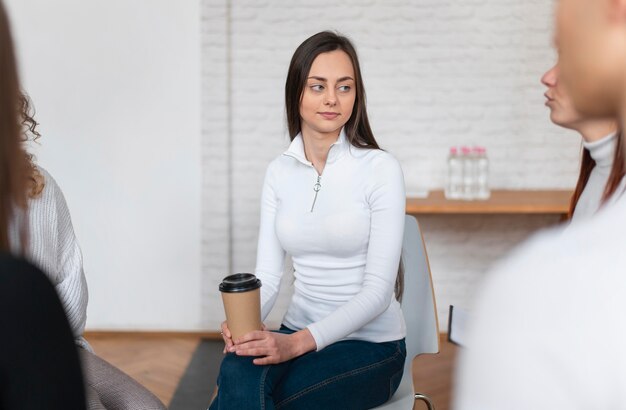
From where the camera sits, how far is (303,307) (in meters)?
2.05

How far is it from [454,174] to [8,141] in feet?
10.5

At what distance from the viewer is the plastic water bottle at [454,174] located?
12.5ft

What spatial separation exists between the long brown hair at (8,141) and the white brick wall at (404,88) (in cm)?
311

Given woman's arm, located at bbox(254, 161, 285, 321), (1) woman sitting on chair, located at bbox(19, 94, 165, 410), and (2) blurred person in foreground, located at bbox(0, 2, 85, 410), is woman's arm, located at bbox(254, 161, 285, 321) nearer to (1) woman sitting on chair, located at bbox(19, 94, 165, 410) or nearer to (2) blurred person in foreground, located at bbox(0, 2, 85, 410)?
(1) woman sitting on chair, located at bbox(19, 94, 165, 410)

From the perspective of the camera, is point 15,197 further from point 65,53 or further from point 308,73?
point 65,53

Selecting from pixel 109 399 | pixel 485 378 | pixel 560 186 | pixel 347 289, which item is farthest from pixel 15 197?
pixel 560 186

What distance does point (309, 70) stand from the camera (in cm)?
214

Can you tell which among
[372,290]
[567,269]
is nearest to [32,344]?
[567,269]

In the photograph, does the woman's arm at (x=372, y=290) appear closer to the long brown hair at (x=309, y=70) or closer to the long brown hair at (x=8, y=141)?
the long brown hair at (x=309, y=70)

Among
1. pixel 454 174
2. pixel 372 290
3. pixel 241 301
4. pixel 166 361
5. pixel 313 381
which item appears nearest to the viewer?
pixel 241 301

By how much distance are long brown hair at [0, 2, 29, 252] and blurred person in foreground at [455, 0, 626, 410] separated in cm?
54

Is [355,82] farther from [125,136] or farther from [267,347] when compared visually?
[125,136]

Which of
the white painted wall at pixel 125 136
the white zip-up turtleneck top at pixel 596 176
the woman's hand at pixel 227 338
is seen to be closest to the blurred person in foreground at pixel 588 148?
the white zip-up turtleneck top at pixel 596 176

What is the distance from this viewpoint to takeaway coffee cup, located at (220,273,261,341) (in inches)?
63.5
